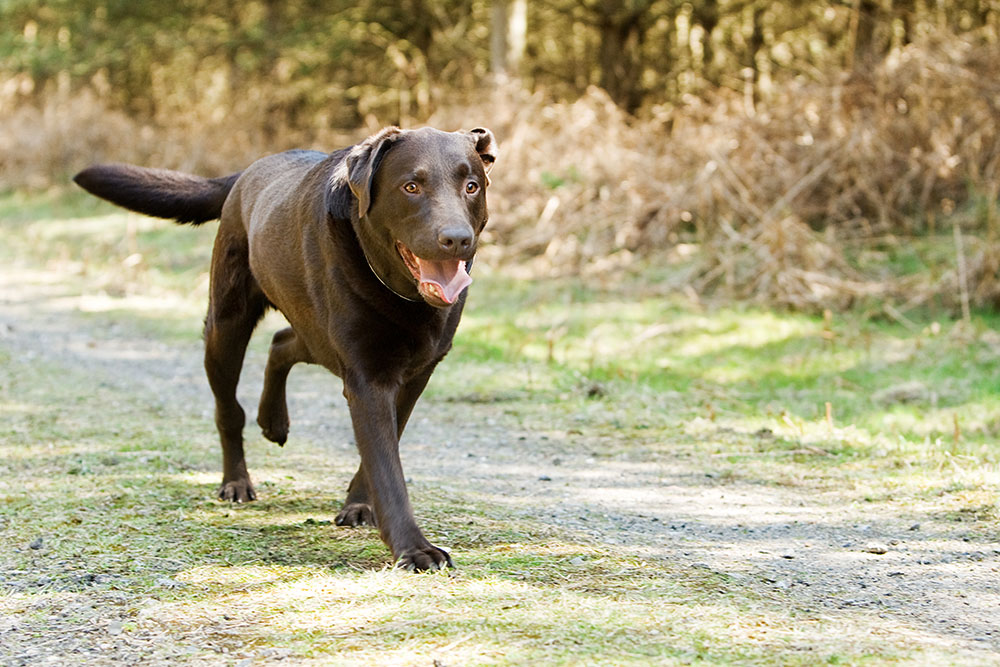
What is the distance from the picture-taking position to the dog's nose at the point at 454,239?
3.64 metres

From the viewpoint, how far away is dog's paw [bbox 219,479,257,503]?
4969 mm

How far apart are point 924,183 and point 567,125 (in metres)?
4.15

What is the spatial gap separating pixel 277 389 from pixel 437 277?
164cm

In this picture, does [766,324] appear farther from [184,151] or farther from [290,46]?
[290,46]

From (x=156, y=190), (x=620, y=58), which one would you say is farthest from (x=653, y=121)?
(x=156, y=190)

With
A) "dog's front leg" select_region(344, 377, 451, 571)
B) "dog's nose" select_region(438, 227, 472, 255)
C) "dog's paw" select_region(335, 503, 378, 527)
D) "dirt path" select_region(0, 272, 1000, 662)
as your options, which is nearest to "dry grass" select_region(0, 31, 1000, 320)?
"dirt path" select_region(0, 272, 1000, 662)

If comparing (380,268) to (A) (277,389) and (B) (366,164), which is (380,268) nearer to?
(B) (366,164)

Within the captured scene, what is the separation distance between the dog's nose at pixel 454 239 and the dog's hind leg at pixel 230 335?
160 cm

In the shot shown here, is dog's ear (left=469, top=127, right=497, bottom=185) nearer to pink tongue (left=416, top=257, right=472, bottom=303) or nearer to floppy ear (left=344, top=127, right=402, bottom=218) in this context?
floppy ear (left=344, top=127, right=402, bottom=218)

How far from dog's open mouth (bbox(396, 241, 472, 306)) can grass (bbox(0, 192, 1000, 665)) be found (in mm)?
918

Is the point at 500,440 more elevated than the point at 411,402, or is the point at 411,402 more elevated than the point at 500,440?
the point at 411,402

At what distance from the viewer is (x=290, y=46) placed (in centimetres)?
2047

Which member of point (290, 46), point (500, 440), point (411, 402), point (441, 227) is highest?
point (290, 46)

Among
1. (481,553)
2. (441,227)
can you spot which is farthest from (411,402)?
(441,227)
